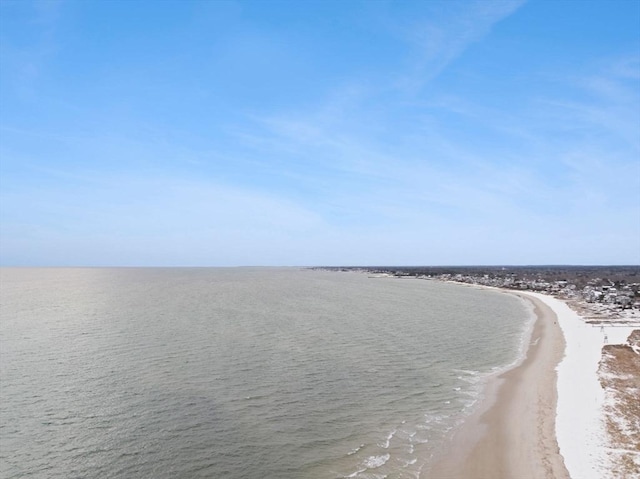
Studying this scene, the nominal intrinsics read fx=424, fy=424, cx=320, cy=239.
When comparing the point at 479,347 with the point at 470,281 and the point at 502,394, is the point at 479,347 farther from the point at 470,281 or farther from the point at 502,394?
the point at 470,281

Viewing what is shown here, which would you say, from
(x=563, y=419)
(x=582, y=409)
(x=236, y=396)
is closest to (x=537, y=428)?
(x=563, y=419)

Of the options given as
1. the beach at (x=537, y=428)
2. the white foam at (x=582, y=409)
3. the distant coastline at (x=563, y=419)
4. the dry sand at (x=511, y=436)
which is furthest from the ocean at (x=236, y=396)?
the white foam at (x=582, y=409)

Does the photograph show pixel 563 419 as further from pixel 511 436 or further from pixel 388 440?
pixel 388 440

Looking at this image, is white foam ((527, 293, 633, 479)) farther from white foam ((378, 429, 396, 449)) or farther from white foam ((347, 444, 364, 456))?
white foam ((347, 444, 364, 456))

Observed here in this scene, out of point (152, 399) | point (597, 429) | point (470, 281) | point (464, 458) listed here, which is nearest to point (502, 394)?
point (597, 429)

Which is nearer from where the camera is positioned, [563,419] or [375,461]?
[375,461]

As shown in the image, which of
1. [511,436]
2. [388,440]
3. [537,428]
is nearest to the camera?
[388,440]
